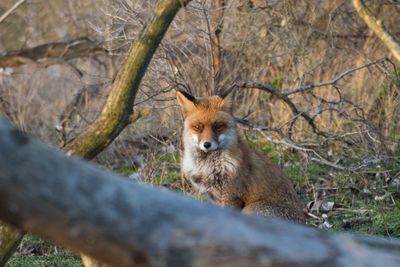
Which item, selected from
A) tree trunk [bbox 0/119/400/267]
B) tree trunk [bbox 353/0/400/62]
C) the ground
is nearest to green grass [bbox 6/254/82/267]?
the ground

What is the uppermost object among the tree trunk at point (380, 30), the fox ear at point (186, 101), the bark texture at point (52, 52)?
the tree trunk at point (380, 30)

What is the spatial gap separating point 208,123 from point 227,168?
1.67 feet

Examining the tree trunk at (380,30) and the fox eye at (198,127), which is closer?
the tree trunk at (380,30)

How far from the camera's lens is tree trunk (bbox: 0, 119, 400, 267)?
2.90m

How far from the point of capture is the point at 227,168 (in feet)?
24.3

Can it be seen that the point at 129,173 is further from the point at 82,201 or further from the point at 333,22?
the point at 82,201

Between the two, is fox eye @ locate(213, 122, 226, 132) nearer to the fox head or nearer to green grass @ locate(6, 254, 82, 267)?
the fox head

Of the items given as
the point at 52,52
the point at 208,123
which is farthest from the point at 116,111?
the point at 52,52

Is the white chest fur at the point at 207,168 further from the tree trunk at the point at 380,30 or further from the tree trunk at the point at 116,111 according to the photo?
the tree trunk at the point at 116,111

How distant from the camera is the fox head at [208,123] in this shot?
7.30 m

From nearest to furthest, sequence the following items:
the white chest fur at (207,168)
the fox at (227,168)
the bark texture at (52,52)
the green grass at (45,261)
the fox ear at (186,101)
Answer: the green grass at (45,261) < the fox at (227,168) < the white chest fur at (207,168) < the fox ear at (186,101) < the bark texture at (52,52)

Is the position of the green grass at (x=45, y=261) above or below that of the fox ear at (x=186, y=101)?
below

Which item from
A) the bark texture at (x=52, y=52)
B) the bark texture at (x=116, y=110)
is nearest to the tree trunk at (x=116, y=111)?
the bark texture at (x=116, y=110)

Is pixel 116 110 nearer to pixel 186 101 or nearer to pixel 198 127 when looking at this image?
pixel 198 127
